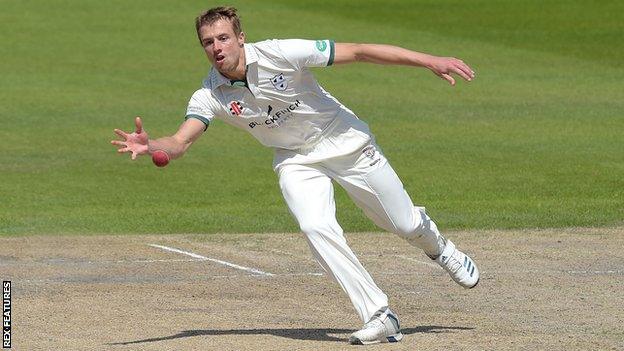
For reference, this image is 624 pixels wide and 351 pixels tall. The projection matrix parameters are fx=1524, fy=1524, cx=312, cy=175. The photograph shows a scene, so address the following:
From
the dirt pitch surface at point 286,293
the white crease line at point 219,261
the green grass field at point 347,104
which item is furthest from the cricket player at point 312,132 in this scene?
the green grass field at point 347,104

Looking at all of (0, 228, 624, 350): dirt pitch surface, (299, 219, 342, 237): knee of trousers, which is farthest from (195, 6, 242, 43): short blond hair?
(0, 228, 624, 350): dirt pitch surface

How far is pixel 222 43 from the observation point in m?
10.3

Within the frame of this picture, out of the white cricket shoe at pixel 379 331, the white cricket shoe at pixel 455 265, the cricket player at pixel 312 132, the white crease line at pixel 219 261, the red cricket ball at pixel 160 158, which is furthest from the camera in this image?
the white crease line at pixel 219 261

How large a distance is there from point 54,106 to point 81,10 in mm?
10180

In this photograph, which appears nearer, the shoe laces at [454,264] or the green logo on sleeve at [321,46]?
the green logo on sleeve at [321,46]

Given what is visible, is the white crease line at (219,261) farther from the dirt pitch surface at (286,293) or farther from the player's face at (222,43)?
the player's face at (222,43)

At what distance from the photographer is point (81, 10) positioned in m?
35.7

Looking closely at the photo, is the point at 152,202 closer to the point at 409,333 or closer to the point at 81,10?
the point at 409,333

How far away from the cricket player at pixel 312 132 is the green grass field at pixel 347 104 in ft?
18.1

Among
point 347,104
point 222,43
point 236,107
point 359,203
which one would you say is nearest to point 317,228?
point 359,203

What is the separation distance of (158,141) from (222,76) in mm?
743

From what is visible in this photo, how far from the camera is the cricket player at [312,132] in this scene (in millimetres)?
10297

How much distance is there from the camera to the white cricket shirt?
10.5m

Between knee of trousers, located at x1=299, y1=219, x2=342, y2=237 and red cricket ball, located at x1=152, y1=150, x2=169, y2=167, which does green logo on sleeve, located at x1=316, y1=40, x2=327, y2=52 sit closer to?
knee of trousers, located at x1=299, y1=219, x2=342, y2=237
